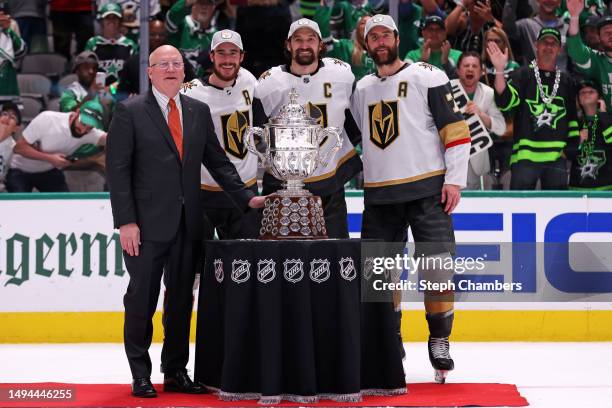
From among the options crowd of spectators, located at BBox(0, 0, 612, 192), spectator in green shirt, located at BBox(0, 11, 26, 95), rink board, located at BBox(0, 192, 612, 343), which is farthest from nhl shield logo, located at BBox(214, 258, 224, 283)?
spectator in green shirt, located at BBox(0, 11, 26, 95)

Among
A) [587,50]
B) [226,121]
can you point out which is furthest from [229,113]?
[587,50]

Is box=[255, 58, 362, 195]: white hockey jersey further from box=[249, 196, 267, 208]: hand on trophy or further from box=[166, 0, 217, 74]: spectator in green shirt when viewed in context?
box=[166, 0, 217, 74]: spectator in green shirt

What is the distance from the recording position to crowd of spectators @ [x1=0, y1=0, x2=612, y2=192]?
8.04 meters

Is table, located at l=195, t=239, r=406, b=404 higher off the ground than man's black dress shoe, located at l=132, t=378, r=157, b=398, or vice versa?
table, located at l=195, t=239, r=406, b=404

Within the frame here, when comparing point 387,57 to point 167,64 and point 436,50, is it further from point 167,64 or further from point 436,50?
point 436,50

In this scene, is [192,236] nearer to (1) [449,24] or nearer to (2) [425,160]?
(2) [425,160]

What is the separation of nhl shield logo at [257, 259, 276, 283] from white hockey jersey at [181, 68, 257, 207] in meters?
1.12

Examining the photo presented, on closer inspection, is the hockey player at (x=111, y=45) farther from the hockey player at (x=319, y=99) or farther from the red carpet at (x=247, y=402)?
the red carpet at (x=247, y=402)

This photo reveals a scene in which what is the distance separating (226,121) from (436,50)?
2891 mm

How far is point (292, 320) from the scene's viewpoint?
197 inches

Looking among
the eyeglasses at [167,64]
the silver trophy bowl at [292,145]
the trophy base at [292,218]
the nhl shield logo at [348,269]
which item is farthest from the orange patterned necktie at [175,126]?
the nhl shield logo at [348,269]

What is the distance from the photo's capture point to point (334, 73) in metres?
6.04

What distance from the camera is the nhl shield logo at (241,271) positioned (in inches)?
197

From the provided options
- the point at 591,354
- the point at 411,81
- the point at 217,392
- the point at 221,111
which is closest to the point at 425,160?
the point at 411,81
